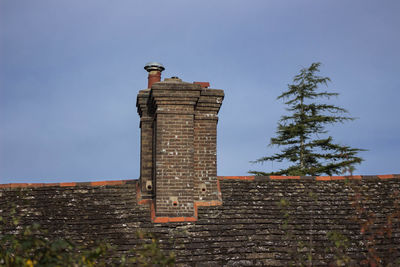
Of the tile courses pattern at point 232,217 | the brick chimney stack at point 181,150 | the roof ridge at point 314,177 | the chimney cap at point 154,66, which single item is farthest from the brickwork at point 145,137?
the roof ridge at point 314,177

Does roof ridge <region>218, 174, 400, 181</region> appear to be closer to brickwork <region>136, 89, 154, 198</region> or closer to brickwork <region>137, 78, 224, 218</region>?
brickwork <region>137, 78, 224, 218</region>

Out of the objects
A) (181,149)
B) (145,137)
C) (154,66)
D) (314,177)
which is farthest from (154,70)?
(314,177)

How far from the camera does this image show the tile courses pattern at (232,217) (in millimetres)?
9071

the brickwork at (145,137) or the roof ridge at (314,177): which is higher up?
the brickwork at (145,137)

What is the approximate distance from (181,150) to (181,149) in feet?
0.07

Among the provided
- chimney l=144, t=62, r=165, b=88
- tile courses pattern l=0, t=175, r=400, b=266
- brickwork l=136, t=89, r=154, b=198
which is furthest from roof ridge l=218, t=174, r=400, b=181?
chimney l=144, t=62, r=165, b=88

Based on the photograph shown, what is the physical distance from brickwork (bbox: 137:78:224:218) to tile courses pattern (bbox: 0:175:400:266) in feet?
1.12

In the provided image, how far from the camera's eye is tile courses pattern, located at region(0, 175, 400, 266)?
9.07 metres

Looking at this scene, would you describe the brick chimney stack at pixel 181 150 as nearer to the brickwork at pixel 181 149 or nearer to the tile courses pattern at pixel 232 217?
the brickwork at pixel 181 149

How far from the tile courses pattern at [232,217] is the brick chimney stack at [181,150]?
332 millimetres

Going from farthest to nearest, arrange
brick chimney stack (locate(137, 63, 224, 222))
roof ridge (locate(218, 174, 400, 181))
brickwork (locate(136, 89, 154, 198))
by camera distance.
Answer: roof ridge (locate(218, 174, 400, 181)) → brickwork (locate(136, 89, 154, 198)) → brick chimney stack (locate(137, 63, 224, 222))

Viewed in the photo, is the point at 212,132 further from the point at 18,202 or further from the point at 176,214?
the point at 18,202

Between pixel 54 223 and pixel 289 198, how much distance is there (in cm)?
487

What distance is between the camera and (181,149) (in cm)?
1034
